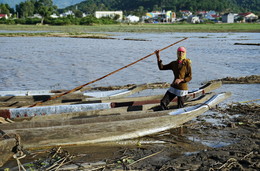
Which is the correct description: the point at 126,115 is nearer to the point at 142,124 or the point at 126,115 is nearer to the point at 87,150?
the point at 142,124

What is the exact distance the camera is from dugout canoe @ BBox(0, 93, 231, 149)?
6281 mm

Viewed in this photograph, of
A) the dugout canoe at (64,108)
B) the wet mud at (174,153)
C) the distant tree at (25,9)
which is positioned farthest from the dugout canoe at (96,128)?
the distant tree at (25,9)

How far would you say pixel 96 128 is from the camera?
6668mm

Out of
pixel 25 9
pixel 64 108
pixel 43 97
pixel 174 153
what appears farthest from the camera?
pixel 25 9

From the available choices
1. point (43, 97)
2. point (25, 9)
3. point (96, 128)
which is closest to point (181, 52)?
point (96, 128)

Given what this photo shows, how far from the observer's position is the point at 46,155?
6328mm

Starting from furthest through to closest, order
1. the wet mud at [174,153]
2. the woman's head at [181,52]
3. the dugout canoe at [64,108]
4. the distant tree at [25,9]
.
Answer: the distant tree at [25,9]
the woman's head at [181,52]
the dugout canoe at [64,108]
the wet mud at [174,153]

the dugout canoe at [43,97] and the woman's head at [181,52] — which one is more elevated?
the woman's head at [181,52]

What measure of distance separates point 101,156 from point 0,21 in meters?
95.7

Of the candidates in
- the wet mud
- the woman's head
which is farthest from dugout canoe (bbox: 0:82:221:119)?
the woman's head

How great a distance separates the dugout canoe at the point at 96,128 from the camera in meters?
6.28

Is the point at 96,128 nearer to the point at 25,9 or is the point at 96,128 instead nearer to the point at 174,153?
the point at 174,153

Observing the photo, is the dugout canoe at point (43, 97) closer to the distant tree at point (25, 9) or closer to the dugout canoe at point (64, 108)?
the dugout canoe at point (64, 108)

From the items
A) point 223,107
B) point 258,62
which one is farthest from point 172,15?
point 223,107
